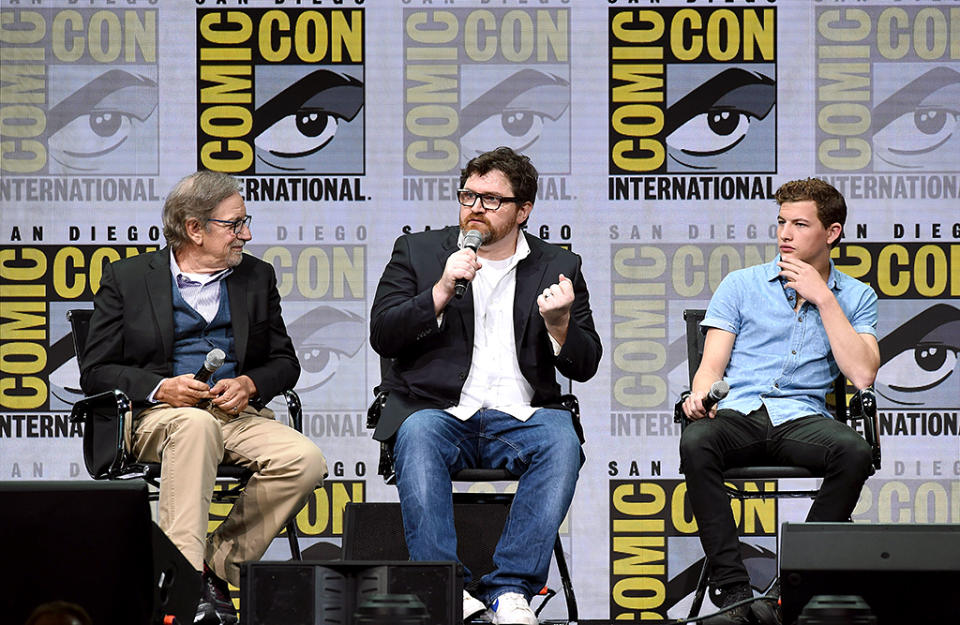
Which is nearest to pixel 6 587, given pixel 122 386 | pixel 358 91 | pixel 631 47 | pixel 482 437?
pixel 122 386

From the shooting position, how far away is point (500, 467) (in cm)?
355

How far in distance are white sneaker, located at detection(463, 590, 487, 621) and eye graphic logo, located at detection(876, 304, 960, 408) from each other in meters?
2.12

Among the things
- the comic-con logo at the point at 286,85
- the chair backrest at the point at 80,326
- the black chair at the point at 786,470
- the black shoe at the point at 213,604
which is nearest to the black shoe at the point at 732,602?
the black chair at the point at 786,470

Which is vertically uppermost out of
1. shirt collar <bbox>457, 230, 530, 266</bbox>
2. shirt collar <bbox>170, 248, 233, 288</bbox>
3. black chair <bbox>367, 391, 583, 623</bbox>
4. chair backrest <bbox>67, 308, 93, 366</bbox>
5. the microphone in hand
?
shirt collar <bbox>457, 230, 530, 266</bbox>

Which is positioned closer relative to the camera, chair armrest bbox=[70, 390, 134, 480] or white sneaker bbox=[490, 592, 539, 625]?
white sneaker bbox=[490, 592, 539, 625]

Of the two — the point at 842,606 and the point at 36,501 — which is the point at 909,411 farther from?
the point at 36,501

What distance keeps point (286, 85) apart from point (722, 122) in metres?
1.67

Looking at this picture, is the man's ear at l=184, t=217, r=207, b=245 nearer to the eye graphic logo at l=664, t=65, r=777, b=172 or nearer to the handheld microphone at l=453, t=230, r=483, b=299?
the handheld microphone at l=453, t=230, r=483, b=299

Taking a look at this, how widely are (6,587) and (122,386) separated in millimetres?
1209

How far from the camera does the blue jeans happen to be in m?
3.31

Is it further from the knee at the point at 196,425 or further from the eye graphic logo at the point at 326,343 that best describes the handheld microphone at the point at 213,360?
the eye graphic logo at the point at 326,343

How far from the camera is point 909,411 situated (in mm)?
4562

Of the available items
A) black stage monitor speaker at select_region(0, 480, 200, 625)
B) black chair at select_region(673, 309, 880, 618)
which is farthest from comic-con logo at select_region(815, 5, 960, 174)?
black stage monitor speaker at select_region(0, 480, 200, 625)

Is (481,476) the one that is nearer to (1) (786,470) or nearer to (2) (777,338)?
(1) (786,470)
